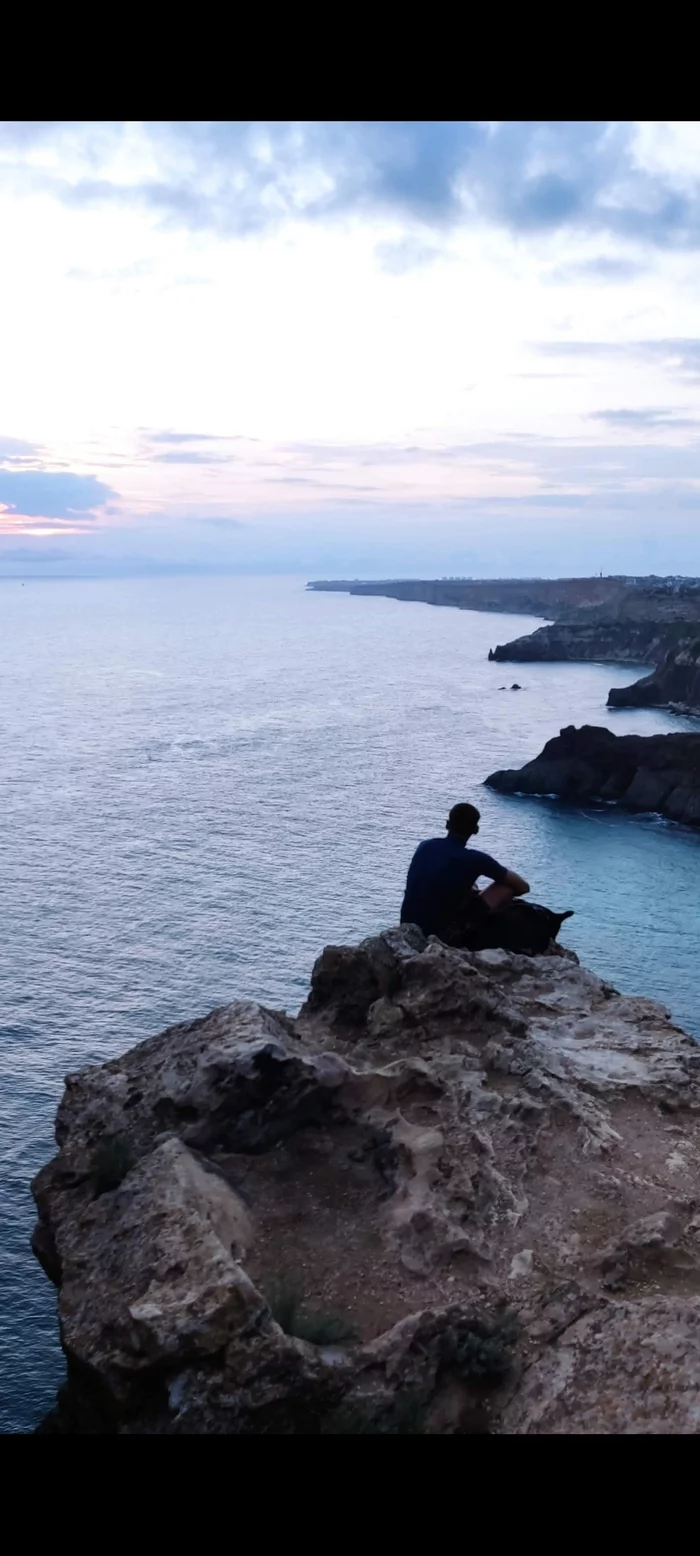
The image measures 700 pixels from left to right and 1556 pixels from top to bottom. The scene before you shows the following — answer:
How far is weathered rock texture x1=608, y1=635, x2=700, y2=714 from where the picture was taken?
120 m

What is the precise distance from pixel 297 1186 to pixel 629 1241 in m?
2.73

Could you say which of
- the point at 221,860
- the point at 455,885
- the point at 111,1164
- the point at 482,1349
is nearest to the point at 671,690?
the point at 221,860

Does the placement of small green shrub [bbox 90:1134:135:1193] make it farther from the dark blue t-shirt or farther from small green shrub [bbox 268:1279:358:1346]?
the dark blue t-shirt

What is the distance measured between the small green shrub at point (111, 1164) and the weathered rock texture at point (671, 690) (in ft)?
371

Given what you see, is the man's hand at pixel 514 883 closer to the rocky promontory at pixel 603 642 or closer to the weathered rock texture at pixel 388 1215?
the weathered rock texture at pixel 388 1215

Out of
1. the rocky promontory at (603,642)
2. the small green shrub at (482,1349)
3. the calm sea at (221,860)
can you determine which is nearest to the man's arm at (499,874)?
the small green shrub at (482,1349)

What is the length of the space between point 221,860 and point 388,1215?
47.8m

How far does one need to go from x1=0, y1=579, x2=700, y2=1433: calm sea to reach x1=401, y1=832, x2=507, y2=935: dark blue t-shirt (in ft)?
47.2

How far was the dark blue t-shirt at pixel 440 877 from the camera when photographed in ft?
37.4

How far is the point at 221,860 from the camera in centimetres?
5612

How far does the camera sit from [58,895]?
166 ft
